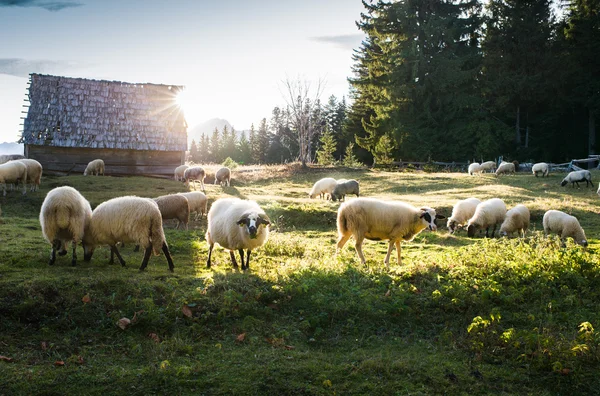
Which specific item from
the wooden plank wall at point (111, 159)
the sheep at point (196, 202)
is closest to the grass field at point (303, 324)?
the sheep at point (196, 202)

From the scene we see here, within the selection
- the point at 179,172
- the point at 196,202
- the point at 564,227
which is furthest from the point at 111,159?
the point at 564,227

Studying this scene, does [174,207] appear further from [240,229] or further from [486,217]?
[486,217]

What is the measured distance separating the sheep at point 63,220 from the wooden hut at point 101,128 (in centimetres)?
2045

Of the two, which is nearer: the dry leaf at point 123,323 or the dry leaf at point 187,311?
the dry leaf at point 123,323

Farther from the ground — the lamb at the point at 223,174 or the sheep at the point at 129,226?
the lamb at the point at 223,174

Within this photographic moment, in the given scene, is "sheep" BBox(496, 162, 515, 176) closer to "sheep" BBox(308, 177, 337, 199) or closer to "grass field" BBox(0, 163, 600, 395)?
"sheep" BBox(308, 177, 337, 199)

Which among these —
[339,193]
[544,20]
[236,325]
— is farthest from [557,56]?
[236,325]

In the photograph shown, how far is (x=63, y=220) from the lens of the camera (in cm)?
973

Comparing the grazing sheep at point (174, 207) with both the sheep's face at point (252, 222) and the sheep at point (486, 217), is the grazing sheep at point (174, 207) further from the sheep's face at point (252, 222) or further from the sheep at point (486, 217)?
the sheep at point (486, 217)

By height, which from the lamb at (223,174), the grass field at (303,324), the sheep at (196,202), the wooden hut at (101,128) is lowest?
the grass field at (303,324)

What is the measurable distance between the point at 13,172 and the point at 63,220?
12.1 metres

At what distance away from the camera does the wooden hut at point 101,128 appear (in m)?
28.8

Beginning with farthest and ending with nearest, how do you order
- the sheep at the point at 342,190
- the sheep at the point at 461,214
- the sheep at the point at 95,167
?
the sheep at the point at 95,167, the sheep at the point at 342,190, the sheep at the point at 461,214

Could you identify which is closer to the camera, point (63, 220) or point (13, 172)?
point (63, 220)
